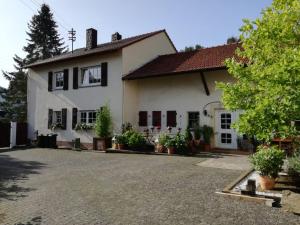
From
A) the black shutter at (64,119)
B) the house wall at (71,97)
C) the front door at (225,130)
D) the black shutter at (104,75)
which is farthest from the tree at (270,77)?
the black shutter at (64,119)

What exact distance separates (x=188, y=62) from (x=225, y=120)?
3.92 metres

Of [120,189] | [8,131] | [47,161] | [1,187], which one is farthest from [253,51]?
[8,131]

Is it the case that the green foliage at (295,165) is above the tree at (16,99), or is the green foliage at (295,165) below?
below

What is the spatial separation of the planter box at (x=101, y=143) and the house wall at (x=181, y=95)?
2.21 meters

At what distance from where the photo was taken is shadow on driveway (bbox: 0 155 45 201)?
8.10 m

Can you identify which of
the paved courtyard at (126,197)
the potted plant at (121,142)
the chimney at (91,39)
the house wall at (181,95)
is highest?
the chimney at (91,39)

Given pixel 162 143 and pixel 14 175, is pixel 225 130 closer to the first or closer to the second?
pixel 162 143

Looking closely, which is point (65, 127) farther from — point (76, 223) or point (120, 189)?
point (76, 223)

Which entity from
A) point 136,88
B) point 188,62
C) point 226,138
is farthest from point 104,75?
point 226,138

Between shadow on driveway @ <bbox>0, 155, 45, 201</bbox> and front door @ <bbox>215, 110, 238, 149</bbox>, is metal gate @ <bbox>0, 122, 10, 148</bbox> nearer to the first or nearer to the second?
shadow on driveway @ <bbox>0, 155, 45, 201</bbox>

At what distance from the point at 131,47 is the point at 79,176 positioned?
11267 mm

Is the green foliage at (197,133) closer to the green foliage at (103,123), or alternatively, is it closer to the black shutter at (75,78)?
the green foliage at (103,123)

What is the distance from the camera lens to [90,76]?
820 inches

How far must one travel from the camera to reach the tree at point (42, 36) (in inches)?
1731
